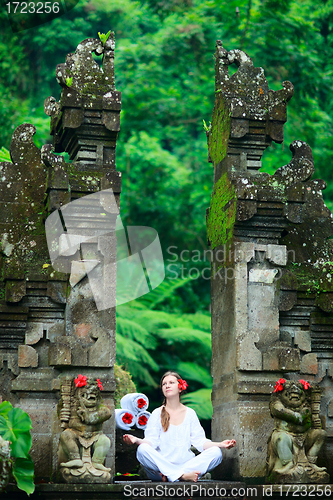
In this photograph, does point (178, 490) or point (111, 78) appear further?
point (111, 78)

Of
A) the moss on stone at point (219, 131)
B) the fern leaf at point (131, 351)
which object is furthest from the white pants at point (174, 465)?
the fern leaf at point (131, 351)

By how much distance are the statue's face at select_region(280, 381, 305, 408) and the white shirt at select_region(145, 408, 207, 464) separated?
1.00 meters

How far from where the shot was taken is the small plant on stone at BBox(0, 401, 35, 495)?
4.65 metres

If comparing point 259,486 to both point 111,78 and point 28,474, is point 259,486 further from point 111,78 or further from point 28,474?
point 111,78

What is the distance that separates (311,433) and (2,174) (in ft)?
13.5

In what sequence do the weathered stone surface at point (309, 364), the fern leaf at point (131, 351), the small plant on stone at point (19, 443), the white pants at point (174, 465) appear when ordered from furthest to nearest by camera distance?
the fern leaf at point (131, 351), the weathered stone surface at point (309, 364), the white pants at point (174, 465), the small plant on stone at point (19, 443)

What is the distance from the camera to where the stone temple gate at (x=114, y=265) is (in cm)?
587

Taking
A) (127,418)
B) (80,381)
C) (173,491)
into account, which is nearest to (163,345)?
(127,418)

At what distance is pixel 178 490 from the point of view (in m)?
5.08

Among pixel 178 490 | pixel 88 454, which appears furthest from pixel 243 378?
pixel 88 454

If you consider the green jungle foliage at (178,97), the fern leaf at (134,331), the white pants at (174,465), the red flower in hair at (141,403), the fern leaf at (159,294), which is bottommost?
the white pants at (174,465)

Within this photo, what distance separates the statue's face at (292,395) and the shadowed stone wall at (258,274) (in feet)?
1.34

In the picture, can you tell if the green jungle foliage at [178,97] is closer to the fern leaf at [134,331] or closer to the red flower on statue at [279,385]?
the fern leaf at [134,331]

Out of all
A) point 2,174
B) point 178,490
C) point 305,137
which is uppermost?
point 305,137
